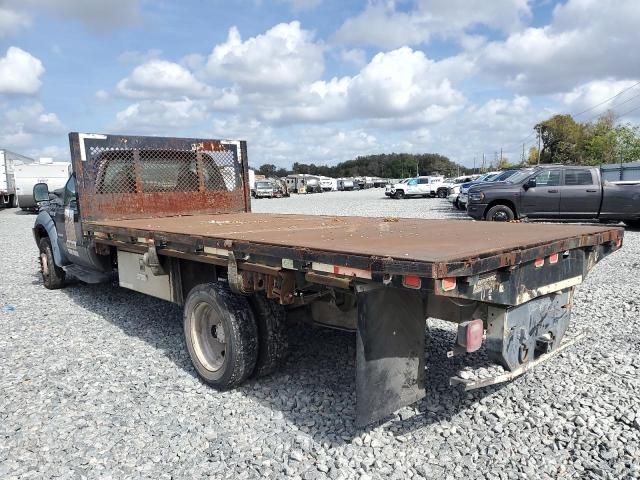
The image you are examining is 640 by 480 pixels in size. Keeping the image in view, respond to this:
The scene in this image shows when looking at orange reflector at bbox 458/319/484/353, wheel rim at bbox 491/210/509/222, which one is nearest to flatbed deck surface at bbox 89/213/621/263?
orange reflector at bbox 458/319/484/353

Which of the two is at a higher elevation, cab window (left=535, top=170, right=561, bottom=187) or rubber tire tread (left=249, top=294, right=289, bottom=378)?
cab window (left=535, top=170, right=561, bottom=187)

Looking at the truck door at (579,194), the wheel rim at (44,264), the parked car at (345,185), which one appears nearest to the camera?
the wheel rim at (44,264)

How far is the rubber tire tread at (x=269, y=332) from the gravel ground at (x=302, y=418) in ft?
0.78

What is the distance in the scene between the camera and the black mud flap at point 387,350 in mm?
2877

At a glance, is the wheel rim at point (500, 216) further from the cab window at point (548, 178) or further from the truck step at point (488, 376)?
the truck step at point (488, 376)

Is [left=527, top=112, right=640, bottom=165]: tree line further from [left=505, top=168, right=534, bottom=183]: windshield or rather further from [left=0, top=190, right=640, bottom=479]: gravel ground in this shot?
[left=0, top=190, right=640, bottom=479]: gravel ground

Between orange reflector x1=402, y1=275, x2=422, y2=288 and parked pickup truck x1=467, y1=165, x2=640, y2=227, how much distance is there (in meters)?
12.3

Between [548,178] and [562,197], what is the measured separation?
638mm

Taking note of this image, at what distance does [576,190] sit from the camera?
13320 millimetres

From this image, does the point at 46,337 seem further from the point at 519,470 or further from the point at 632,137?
the point at 632,137

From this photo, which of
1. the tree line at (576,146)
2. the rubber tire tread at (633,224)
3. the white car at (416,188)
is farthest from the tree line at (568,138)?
the rubber tire tread at (633,224)

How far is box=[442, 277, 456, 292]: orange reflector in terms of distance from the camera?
2.40m

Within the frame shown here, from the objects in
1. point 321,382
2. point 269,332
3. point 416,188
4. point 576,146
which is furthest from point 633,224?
point 576,146

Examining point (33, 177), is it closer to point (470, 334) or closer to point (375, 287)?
point (375, 287)
